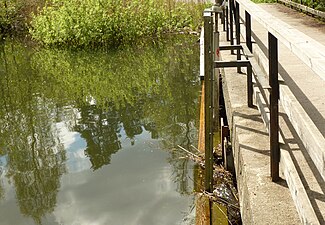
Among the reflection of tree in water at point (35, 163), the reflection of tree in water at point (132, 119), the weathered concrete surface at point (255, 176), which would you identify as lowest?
the reflection of tree in water at point (35, 163)

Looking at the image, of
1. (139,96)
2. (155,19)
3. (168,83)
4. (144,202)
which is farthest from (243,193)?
(155,19)

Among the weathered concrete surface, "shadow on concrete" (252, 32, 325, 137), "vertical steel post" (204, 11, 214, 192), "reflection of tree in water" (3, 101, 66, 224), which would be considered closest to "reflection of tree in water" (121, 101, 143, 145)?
"reflection of tree in water" (3, 101, 66, 224)

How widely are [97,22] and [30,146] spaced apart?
361 inches

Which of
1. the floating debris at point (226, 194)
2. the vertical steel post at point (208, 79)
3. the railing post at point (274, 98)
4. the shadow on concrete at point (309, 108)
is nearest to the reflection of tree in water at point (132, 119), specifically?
the floating debris at point (226, 194)

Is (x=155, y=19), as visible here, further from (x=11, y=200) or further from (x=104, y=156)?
(x=11, y=200)

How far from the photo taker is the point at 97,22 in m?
16.6

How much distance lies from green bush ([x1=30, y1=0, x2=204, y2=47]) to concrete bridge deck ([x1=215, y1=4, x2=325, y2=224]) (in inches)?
490

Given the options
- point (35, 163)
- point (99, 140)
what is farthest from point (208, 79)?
point (99, 140)

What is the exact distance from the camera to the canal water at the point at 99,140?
5.86 m

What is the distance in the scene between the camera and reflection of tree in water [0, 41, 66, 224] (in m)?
6.31

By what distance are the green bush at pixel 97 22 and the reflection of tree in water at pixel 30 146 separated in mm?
4035

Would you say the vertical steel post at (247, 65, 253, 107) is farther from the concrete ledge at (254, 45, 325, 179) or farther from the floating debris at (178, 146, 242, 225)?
the concrete ledge at (254, 45, 325, 179)

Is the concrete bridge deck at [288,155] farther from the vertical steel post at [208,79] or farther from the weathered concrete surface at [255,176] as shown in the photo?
the vertical steel post at [208,79]

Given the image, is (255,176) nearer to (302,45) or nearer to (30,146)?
(302,45)
